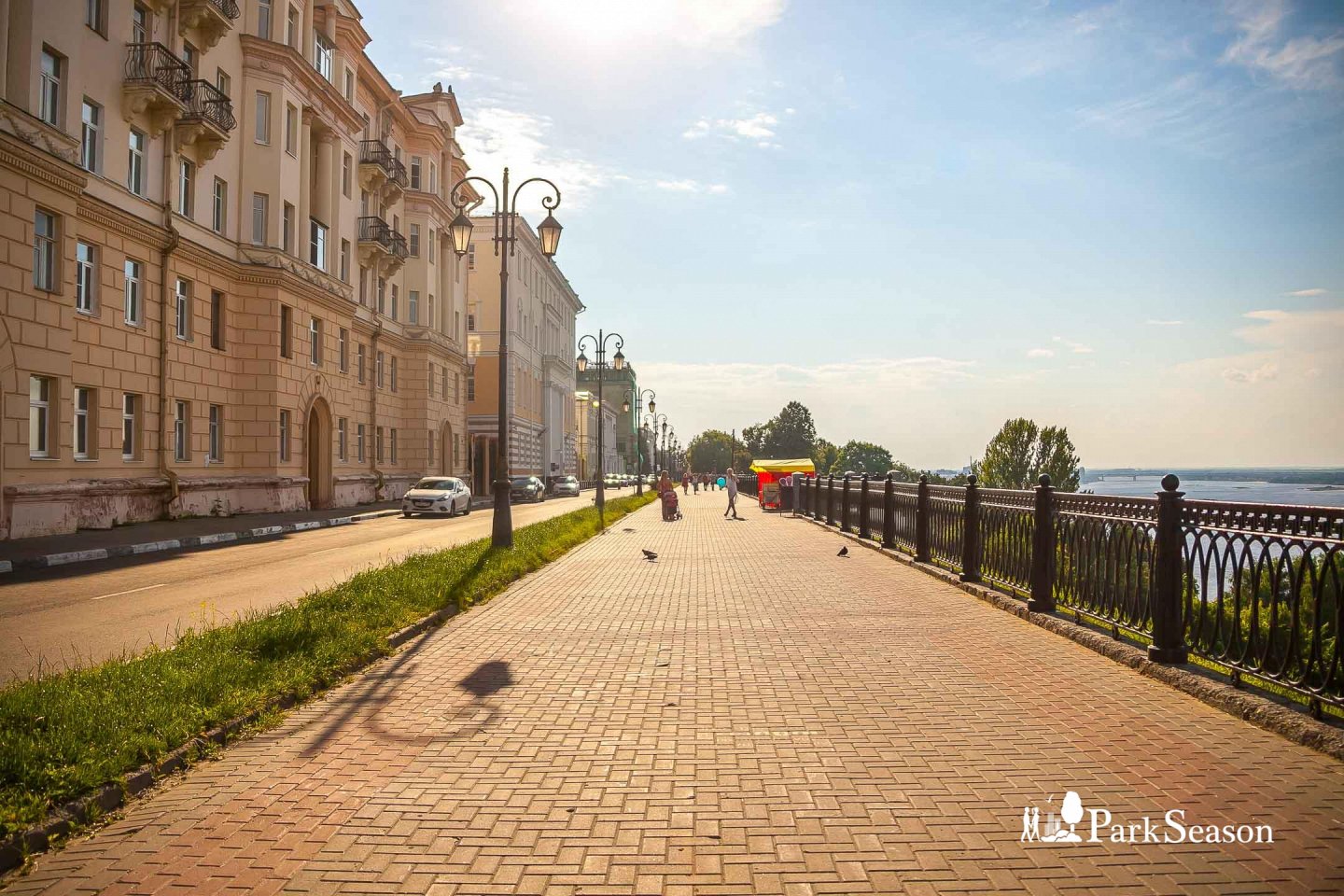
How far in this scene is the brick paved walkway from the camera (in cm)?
353

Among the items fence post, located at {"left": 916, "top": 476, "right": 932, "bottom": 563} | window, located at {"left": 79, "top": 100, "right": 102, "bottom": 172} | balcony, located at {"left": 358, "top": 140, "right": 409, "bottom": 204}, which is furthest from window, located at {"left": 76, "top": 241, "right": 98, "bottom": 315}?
balcony, located at {"left": 358, "top": 140, "right": 409, "bottom": 204}

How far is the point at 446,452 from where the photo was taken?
47.6 m

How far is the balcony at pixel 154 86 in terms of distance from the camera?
21.3m

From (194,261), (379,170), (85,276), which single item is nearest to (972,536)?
(85,276)

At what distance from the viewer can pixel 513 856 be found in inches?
144

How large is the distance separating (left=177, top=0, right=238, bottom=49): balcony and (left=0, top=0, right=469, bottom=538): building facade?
2.4 inches

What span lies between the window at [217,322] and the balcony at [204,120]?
150 inches

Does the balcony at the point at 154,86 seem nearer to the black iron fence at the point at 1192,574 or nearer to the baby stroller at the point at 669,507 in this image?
the baby stroller at the point at 669,507

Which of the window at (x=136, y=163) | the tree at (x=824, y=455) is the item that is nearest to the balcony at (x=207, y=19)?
the window at (x=136, y=163)

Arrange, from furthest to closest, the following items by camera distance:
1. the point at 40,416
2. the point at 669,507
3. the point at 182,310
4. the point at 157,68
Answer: the point at 669,507, the point at 182,310, the point at 157,68, the point at 40,416

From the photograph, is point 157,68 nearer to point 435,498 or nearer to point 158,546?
point 158,546

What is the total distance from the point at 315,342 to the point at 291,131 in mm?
7040

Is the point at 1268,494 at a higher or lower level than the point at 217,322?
lower

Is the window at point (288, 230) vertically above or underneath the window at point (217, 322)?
above
